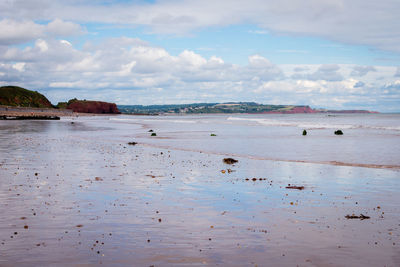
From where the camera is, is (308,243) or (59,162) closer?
(308,243)

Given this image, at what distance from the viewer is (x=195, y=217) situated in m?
12.0

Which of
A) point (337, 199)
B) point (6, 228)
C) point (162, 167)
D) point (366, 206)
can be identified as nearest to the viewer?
point (6, 228)

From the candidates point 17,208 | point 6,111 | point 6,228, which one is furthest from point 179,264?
point 6,111

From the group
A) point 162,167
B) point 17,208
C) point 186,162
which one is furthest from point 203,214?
point 186,162

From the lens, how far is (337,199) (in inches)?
581

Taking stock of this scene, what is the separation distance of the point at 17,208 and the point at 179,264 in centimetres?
745

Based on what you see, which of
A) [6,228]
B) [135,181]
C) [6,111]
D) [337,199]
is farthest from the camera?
[6,111]

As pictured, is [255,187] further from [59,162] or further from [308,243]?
[59,162]

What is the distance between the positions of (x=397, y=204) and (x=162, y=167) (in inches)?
533

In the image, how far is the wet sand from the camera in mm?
8711

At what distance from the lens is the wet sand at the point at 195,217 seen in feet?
28.6

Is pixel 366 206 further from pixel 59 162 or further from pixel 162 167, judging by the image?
pixel 59 162

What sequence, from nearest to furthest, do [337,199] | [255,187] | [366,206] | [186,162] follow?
[366,206]
[337,199]
[255,187]
[186,162]

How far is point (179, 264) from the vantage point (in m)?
8.16
